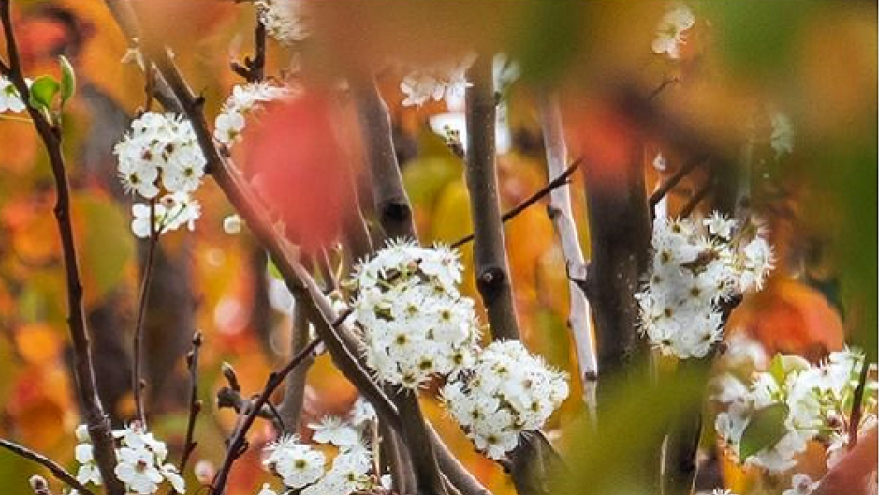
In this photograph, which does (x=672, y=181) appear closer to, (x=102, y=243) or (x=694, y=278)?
(x=694, y=278)

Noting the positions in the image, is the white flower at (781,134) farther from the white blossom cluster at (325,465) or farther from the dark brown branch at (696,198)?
the white blossom cluster at (325,465)

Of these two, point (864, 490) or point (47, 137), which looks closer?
point (864, 490)

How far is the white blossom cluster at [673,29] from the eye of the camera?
0.95 ft

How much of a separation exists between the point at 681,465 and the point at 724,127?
555 millimetres

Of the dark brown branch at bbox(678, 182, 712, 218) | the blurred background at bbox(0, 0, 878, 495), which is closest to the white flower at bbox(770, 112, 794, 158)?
the blurred background at bbox(0, 0, 878, 495)

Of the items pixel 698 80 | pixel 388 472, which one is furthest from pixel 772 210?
pixel 388 472

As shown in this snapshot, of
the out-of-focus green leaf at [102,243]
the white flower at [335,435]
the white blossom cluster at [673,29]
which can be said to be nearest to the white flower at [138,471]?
the white flower at [335,435]

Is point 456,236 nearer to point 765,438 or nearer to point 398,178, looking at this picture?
point 398,178

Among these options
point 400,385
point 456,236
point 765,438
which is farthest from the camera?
point 456,236

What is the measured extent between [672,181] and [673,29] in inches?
10.1

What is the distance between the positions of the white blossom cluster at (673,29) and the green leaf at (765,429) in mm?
440

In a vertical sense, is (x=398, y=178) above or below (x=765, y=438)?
above

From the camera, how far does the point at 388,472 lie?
3.11ft

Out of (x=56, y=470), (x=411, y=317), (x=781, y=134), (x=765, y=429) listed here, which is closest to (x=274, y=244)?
(x=411, y=317)
